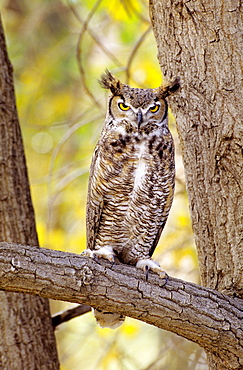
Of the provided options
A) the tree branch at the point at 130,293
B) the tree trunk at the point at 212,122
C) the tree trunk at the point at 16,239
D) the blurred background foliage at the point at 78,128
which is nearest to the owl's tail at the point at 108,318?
the tree trunk at the point at 16,239

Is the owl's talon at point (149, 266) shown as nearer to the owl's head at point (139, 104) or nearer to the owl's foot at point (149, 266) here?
the owl's foot at point (149, 266)

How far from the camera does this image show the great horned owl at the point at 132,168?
234 centimetres

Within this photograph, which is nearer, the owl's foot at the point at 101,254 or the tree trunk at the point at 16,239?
the owl's foot at the point at 101,254

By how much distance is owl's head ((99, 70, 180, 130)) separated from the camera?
7.63 feet

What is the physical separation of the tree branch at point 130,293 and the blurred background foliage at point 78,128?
1.50 meters

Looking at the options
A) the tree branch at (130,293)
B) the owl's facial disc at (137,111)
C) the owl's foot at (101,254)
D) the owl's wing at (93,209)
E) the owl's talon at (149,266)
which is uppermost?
the owl's facial disc at (137,111)

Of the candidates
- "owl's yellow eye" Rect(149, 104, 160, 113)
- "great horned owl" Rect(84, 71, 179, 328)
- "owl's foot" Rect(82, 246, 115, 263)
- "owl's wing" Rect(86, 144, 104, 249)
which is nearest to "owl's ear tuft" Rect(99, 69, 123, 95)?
"great horned owl" Rect(84, 71, 179, 328)

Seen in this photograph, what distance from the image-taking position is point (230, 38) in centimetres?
231

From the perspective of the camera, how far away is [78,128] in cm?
416

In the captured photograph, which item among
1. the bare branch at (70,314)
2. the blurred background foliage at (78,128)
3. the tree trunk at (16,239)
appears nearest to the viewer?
the tree trunk at (16,239)

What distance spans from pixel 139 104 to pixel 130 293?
3.03ft

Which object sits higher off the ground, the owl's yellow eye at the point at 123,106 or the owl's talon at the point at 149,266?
the owl's yellow eye at the point at 123,106

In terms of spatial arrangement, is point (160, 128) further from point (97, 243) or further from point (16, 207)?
point (16, 207)

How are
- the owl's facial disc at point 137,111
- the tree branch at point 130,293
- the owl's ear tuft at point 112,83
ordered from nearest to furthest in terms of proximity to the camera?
the tree branch at point 130,293 → the owl's facial disc at point 137,111 → the owl's ear tuft at point 112,83
